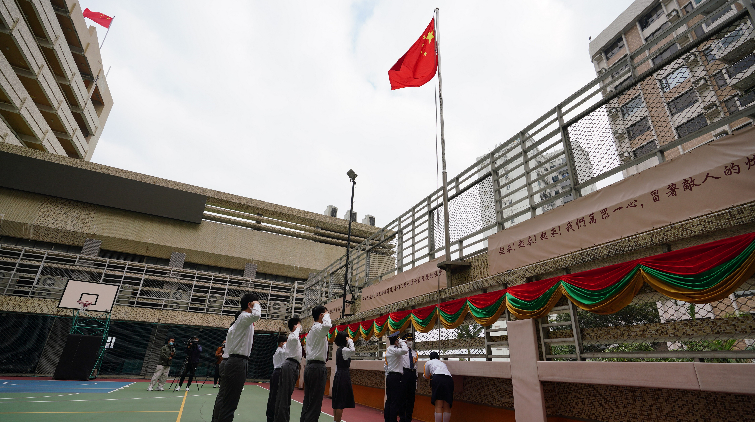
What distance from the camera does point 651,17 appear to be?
25906 millimetres

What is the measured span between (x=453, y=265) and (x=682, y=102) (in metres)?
4.57

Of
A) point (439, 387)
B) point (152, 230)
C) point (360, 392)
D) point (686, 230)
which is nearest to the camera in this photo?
point (686, 230)

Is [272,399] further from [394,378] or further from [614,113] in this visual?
[614,113]

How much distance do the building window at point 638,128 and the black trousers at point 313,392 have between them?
5.77m

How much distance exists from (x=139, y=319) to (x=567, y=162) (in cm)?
2065

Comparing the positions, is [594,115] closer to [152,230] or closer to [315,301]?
[315,301]

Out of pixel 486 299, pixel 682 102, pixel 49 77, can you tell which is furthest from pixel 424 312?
pixel 49 77

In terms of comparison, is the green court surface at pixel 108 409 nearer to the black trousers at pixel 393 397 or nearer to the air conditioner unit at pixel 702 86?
the black trousers at pixel 393 397

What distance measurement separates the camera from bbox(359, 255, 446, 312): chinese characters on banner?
27.2ft

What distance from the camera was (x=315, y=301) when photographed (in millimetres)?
17859

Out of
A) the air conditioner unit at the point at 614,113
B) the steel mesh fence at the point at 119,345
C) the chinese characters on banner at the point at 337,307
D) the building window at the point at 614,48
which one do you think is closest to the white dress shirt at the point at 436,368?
the air conditioner unit at the point at 614,113

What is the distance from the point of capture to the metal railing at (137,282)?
18.7 meters

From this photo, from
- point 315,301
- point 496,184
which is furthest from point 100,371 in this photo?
point 496,184

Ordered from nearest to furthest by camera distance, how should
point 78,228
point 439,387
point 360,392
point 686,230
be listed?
point 686,230 → point 439,387 → point 360,392 → point 78,228
